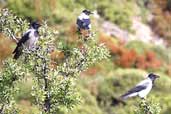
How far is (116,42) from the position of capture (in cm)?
3759

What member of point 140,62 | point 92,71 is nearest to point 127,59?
point 140,62

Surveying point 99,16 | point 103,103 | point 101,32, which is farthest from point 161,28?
point 103,103

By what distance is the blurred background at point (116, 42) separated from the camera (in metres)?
25.5

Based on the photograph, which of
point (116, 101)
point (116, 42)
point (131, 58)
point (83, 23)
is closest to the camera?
point (83, 23)

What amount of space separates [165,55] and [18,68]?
28.8 m

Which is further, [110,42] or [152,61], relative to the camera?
[110,42]

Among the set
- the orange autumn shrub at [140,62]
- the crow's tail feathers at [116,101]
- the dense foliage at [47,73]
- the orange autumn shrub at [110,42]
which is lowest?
the dense foliage at [47,73]

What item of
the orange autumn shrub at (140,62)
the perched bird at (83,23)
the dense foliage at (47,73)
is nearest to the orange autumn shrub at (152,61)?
the orange autumn shrub at (140,62)

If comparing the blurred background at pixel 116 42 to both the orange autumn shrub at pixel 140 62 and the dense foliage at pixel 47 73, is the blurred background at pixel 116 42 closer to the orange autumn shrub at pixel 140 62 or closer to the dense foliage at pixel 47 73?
the orange autumn shrub at pixel 140 62

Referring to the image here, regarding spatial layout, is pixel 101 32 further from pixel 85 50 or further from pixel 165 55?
pixel 85 50

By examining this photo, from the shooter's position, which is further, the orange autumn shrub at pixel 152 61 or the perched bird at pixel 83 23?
the orange autumn shrub at pixel 152 61

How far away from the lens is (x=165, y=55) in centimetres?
3803

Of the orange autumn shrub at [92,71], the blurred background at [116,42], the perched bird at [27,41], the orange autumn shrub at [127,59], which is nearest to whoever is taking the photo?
the perched bird at [27,41]

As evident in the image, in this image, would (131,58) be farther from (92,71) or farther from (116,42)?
(92,71)
